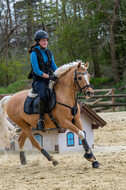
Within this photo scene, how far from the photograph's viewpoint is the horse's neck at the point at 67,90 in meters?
5.60

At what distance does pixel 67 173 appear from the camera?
5.04m

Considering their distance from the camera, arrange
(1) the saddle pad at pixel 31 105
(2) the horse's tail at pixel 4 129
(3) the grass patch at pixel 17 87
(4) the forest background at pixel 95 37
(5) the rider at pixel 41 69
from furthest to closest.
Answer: (3) the grass patch at pixel 17 87 < (4) the forest background at pixel 95 37 < (2) the horse's tail at pixel 4 129 < (1) the saddle pad at pixel 31 105 < (5) the rider at pixel 41 69

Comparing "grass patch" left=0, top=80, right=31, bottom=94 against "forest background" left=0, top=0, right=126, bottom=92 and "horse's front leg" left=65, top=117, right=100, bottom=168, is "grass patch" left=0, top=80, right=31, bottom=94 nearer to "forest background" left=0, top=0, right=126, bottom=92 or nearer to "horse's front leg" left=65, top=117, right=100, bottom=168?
"forest background" left=0, top=0, right=126, bottom=92

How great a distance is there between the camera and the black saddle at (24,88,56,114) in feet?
18.7

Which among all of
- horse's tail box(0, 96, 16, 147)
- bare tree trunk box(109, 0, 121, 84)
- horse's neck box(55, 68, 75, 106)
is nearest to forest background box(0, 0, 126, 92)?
bare tree trunk box(109, 0, 121, 84)

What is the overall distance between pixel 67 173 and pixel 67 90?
1.50m

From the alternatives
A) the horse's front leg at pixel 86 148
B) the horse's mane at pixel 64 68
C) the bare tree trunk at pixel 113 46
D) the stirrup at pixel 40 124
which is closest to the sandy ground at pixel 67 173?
the horse's front leg at pixel 86 148

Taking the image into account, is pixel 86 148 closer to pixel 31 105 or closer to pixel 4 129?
pixel 31 105

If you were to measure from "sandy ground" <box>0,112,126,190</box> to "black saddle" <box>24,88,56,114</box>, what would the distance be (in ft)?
3.60

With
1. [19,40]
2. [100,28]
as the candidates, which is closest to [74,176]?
[100,28]

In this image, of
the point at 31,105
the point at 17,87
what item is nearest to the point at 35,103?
the point at 31,105

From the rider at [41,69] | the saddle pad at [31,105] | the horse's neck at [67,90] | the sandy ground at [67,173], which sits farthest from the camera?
the saddle pad at [31,105]

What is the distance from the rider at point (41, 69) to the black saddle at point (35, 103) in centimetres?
8

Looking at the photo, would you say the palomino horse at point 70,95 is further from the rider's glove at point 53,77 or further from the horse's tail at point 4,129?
the horse's tail at point 4,129
